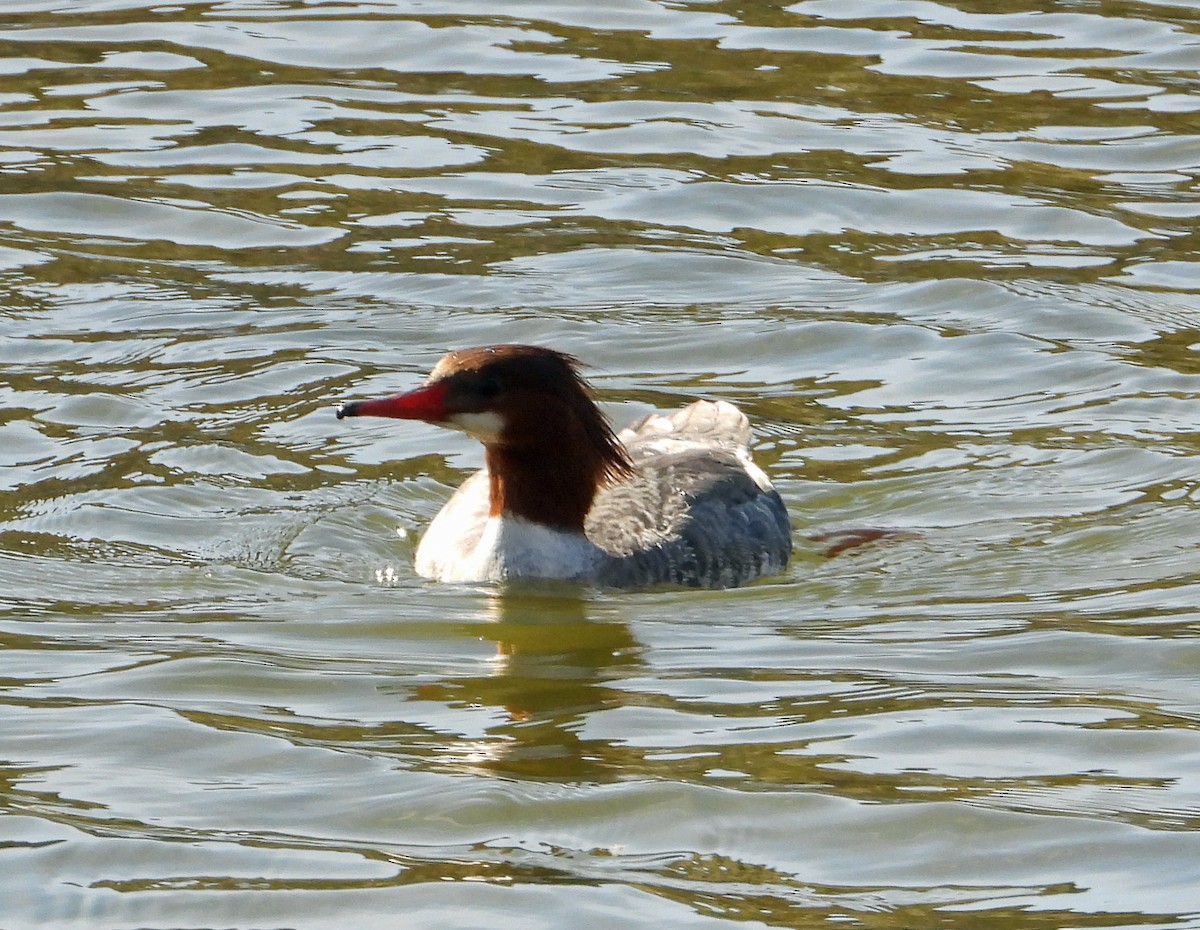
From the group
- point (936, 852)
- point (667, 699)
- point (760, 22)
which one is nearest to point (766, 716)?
point (667, 699)

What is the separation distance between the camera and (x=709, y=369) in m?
12.8

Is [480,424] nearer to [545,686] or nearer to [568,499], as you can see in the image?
[568,499]

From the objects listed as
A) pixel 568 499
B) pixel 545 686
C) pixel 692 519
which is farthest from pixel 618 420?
pixel 545 686

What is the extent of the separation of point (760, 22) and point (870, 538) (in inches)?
322

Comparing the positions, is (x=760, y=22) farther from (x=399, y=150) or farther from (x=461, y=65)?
(x=399, y=150)

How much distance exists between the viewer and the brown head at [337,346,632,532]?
9.72m

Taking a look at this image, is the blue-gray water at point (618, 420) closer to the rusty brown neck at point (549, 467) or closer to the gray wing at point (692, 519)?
the gray wing at point (692, 519)

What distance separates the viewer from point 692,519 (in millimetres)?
10633

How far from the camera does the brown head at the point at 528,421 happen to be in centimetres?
972

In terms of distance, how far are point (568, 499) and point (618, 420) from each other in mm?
2053

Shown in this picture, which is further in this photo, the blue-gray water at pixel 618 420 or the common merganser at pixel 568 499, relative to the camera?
the common merganser at pixel 568 499

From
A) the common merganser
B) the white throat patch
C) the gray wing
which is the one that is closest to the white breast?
the common merganser

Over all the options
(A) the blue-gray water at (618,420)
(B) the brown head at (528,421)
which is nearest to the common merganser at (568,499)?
(B) the brown head at (528,421)

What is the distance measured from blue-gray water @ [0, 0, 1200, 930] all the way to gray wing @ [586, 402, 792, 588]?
0.87 feet
